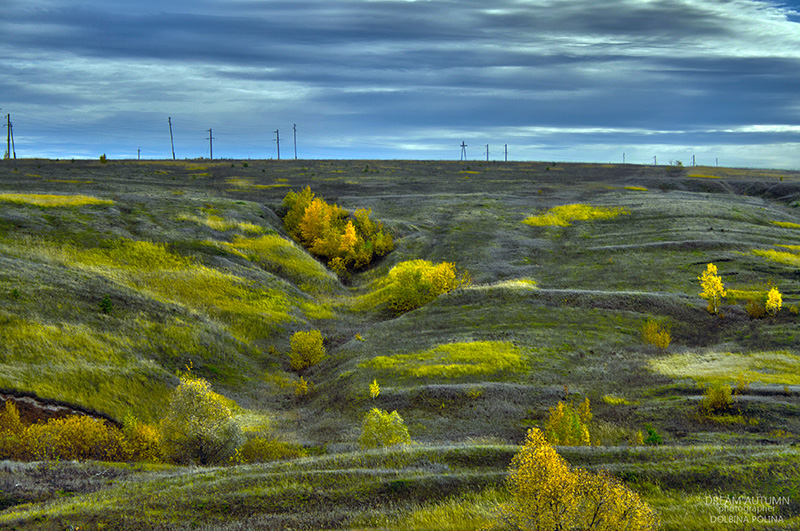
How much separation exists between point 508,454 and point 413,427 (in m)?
10.3

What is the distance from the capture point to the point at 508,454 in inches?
782

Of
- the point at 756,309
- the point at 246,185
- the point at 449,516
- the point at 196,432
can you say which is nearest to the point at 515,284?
the point at 756,309

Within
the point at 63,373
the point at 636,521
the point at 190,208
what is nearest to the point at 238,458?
the point at 63,373

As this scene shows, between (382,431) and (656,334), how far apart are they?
2507 cm

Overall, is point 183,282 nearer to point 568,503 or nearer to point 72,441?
point 72,441

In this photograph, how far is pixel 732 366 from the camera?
34156mm

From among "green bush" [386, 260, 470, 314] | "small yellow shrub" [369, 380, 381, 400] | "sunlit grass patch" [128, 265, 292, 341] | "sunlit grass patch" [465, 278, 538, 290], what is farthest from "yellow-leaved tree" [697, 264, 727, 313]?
"sunlit grass patch" [128, 265, 292, 341]

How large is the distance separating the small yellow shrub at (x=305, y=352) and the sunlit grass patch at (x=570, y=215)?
5357cm

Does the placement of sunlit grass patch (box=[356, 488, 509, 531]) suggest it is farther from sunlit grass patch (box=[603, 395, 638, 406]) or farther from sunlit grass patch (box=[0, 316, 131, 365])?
sunlit grass patch (box=[0, 316, 131, 365])

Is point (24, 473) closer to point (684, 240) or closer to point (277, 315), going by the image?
point (277, 315)

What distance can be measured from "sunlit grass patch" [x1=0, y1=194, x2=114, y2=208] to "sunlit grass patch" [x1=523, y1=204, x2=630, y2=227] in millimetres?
63267

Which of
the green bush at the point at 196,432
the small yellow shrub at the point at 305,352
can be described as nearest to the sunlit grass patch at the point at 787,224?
the small yellow shrub at the point at 305,352

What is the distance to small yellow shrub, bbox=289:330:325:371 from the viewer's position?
146 ft

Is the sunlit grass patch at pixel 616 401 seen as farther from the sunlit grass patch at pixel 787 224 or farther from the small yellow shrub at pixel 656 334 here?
the sunlit grass patch at pixel 787 224
